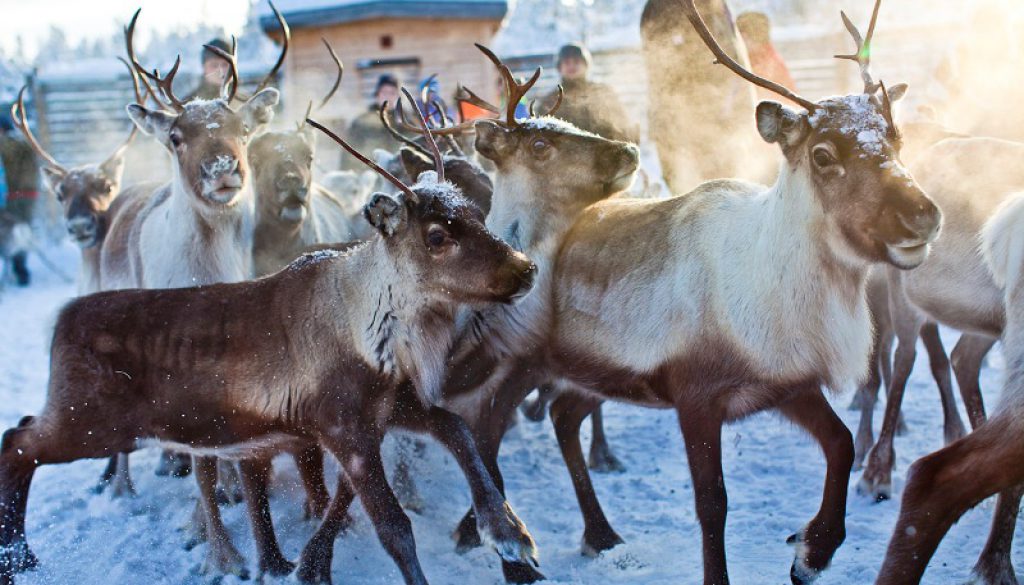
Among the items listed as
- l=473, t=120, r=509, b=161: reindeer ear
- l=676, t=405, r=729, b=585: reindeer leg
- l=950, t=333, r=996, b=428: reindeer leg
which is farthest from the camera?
l=950, t=333, r=996, b=428: reindeer leg

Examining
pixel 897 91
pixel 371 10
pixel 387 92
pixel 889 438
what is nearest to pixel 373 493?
pixel 897 91

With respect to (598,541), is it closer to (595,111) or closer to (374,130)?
(595,111)

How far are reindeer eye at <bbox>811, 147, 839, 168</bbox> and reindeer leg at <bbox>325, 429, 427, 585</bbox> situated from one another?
6.54 ft

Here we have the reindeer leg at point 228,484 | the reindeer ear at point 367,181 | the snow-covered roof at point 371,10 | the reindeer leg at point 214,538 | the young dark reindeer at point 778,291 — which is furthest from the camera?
the snow-covered roof at point 371,10

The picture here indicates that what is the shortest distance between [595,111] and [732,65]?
351 centimetres

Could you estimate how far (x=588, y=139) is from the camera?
468 centimetres

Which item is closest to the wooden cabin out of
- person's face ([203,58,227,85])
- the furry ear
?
person's face ([203,58,227,85])

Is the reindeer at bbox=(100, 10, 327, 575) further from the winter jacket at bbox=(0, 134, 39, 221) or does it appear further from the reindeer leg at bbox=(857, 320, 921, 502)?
the winter jacket at bbox=(0, 134, 39, 221)

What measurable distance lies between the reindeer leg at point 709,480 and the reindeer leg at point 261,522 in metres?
1.83

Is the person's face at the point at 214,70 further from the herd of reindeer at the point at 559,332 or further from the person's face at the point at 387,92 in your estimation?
the herd of reindeer at the point at 559,332

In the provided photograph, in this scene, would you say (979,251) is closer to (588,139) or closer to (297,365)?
(588,139)

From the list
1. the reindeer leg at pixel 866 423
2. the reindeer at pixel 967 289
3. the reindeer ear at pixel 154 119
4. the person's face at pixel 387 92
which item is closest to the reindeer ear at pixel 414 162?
the reindeer ear at pixel 154 119

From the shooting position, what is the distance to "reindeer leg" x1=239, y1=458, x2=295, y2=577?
4223 millimetres

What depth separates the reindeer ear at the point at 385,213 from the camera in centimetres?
380
